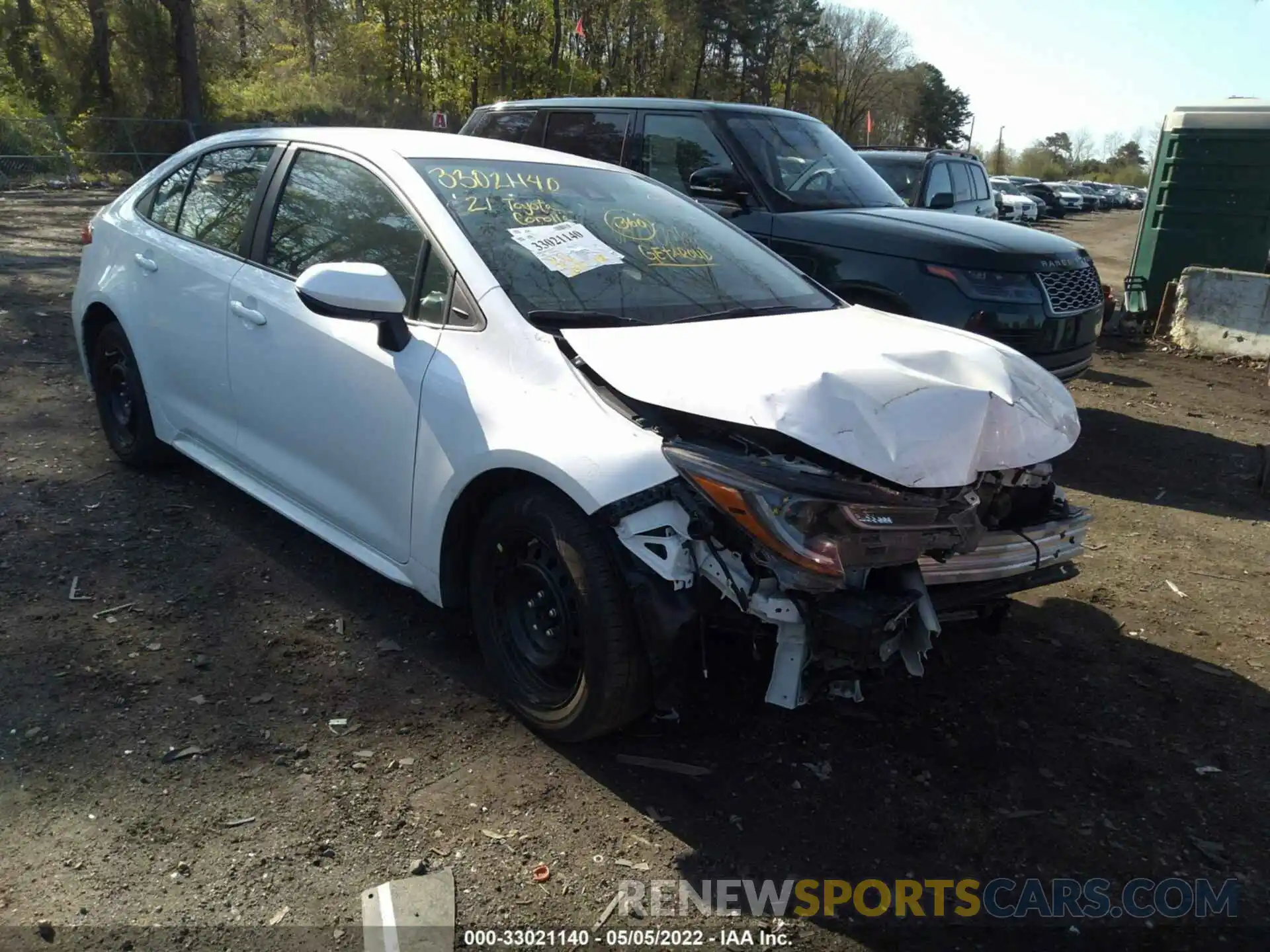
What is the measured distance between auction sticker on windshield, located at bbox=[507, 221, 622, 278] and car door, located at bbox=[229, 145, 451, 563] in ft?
1.08

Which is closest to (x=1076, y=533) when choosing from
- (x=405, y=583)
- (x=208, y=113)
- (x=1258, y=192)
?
(x=405, y=583)

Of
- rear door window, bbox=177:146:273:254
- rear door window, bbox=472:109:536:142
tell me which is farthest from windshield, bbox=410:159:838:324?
rear door window, bbox=472:109:536:142

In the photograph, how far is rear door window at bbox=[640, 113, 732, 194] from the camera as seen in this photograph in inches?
256

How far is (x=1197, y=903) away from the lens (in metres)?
2.59

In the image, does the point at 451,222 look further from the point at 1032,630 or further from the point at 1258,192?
the point at 1258,192

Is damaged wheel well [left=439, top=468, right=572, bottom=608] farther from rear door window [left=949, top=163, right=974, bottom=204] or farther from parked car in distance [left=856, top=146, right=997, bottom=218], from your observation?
rear door window [left=949, top=163, right=974, bottom=204]

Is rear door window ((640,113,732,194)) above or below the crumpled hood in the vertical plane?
above

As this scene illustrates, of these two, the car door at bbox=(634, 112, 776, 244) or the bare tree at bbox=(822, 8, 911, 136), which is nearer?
the car door at bbox=(634, 112, 776, 244)

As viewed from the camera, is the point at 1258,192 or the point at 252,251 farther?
the point at 1258,192

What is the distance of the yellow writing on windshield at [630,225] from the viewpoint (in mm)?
3635

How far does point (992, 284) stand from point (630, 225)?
3.06 meters

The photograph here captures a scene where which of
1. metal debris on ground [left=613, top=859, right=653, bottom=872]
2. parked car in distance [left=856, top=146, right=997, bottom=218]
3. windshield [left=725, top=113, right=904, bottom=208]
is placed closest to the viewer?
metal debris on ground [left=613, top=859, right=653, bottom=872]

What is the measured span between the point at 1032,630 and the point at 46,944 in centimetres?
352

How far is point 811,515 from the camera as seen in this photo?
2.52 meters
